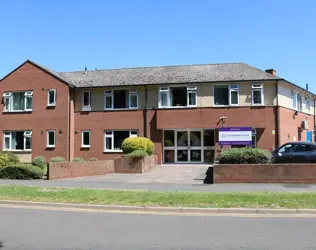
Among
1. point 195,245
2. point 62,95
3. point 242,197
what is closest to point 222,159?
point 242,197

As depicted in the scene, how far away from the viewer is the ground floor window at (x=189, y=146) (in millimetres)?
27984

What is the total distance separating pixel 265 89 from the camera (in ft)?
89.1

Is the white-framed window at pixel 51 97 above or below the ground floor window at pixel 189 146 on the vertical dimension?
above

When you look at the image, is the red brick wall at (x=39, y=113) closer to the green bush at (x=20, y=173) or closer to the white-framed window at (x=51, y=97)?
the white-framed window at (x=51, y=97)

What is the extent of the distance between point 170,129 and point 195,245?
21.2 metres

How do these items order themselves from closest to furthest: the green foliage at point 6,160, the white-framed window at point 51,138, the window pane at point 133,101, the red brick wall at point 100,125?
the green foliage at point 6,160 < the red brick wall at point 100,125 < the window pane at point 133,101 < the white-framed window at point 51,138

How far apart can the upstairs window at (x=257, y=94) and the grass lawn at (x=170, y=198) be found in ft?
50.4

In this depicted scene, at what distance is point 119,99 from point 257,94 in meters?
9.68

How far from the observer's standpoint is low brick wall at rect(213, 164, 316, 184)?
16609mm

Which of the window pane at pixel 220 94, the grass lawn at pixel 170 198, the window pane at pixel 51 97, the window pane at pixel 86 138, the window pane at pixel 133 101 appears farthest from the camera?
the window pane at pixel 51 97

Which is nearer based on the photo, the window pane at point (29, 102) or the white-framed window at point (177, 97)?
the white-framed window at point (177, 97)

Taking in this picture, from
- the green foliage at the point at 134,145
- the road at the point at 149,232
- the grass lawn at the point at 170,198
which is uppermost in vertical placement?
the green foliage at the point at 134,145

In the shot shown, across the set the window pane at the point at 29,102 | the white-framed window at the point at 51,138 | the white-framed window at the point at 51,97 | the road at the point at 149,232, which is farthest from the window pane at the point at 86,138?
the road at the point at 149,232

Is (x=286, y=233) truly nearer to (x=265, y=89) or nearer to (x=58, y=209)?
(x=58, y=209)
